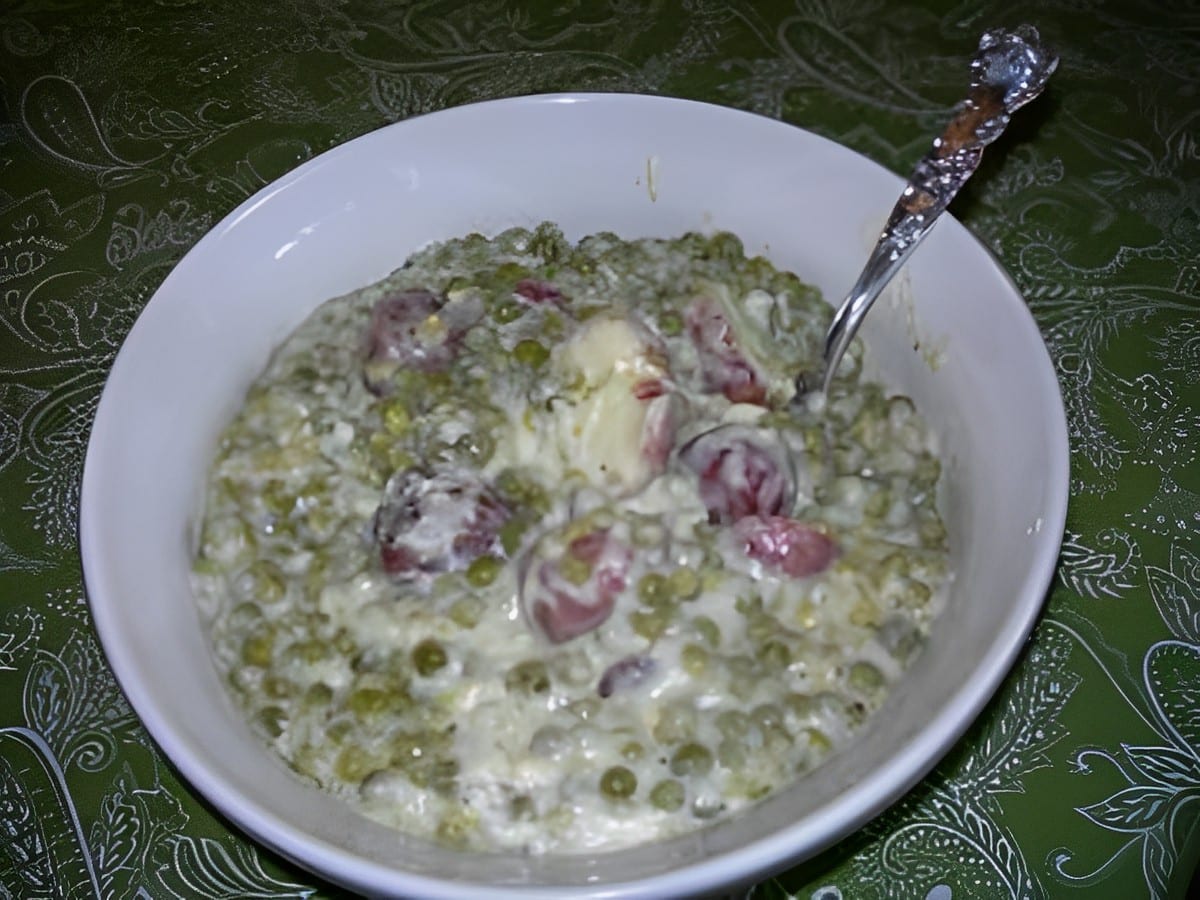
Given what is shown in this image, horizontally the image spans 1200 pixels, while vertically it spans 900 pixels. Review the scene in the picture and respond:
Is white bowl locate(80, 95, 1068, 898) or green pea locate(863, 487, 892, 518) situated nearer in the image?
white bowl locate(80, 95, 1068, 898)

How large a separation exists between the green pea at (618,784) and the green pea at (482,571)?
0.74 feet

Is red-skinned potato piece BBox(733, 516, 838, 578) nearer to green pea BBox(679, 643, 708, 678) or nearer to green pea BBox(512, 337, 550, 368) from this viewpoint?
green pea BBox(679, 643, 708, 678)

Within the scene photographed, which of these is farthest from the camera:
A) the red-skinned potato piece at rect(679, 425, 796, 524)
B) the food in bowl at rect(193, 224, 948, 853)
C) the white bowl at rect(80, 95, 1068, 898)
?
the red-skinned potato piece at rect(679, 425, 796, 524)

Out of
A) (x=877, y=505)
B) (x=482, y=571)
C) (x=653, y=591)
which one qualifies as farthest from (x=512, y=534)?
(x=877, y=505)

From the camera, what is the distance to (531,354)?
4.06 feet

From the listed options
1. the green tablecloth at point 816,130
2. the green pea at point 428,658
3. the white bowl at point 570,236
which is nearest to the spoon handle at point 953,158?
the white bowl at point 570,236

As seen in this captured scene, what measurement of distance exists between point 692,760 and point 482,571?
0.89 feet

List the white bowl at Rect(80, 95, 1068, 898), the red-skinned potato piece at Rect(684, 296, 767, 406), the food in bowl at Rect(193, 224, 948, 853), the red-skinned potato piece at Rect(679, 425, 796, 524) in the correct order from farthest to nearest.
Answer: the red-skinned potato piece at Rect(684, 296, 767, 406) < the red-skinned potato piece at Rect(679, 425, 796, 524) < the food in bowl at Rect(193, 224, 948, 853) < the white bowl at Rect(80, 95, 1068, 898)

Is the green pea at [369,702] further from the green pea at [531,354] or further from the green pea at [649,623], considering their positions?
the green pea at [531,354]

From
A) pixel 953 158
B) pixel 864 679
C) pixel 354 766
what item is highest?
pixel 953 158

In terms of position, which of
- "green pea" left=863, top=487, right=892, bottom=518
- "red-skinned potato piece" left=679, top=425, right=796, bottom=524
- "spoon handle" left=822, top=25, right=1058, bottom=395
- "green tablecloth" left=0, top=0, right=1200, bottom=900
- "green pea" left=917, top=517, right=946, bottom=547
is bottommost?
"green tablecloth" left=0, top=0, right=1200, bottom=900

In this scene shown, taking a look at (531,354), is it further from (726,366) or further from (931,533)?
(931,533)

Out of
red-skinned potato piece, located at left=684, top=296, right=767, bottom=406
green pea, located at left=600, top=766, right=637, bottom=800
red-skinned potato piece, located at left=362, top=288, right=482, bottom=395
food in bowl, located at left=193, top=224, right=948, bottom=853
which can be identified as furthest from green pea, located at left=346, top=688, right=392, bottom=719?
red-skinned potato piece, located at left=684, top=296, right=767, bottom=406

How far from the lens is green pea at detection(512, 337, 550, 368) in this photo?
48.8 inches
